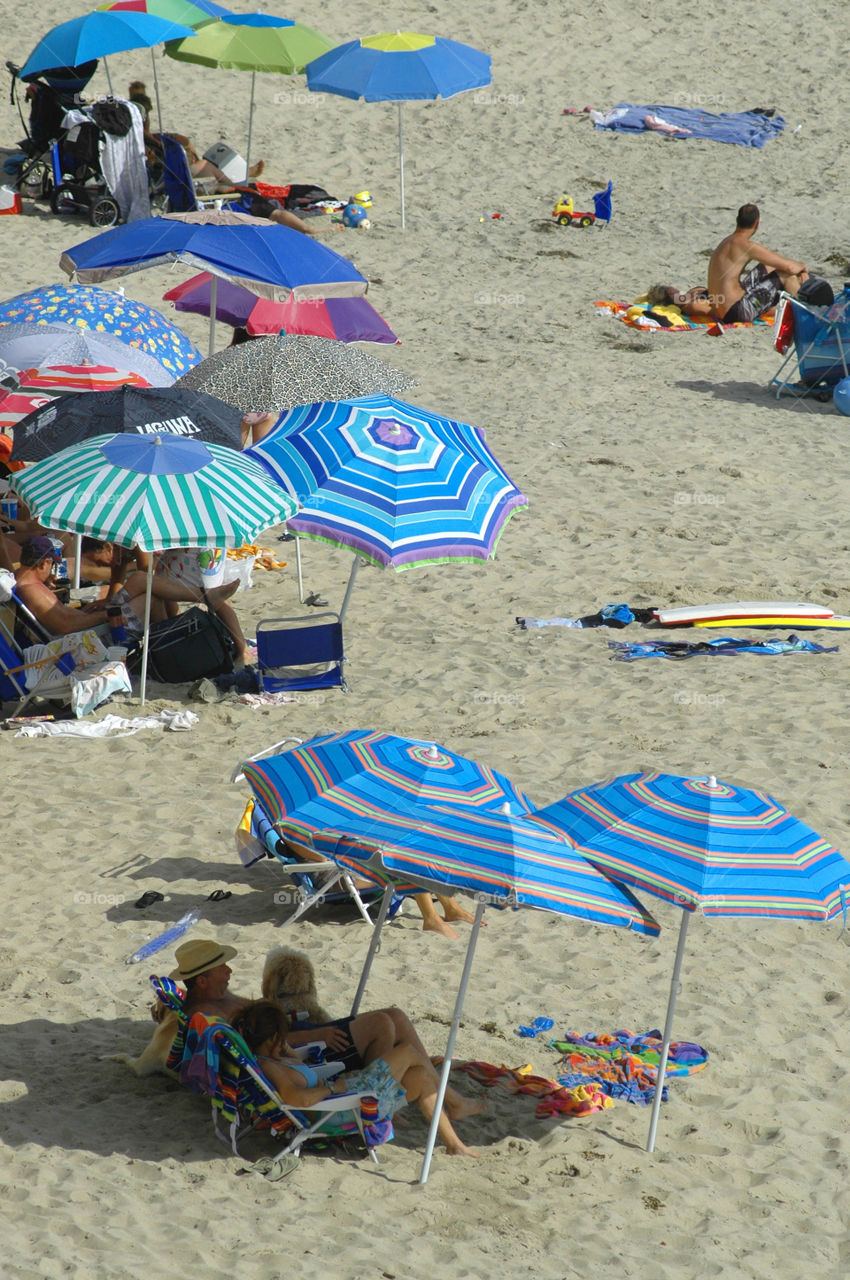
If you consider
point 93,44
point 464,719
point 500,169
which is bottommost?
point 464,719

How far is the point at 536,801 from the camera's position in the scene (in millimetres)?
6570

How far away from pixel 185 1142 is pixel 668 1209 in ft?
4.88

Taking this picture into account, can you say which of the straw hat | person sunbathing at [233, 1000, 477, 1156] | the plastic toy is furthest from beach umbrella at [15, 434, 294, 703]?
the plastic toy

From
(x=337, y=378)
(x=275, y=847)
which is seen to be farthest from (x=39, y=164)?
(x=275, y=847)

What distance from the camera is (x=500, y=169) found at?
17.7 metres

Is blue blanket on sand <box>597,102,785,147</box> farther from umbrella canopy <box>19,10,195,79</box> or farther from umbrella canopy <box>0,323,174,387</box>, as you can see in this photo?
umbrella canopy <box>0,323,174,387</box>

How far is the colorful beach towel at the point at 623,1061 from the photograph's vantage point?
4.77 m

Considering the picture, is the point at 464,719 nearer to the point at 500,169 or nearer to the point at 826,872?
the point at 826,872

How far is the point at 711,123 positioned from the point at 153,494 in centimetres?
1486

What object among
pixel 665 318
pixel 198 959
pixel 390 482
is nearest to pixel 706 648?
pixel 390 482

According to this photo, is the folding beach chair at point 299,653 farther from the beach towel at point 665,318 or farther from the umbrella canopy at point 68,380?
the beach towel at point 665,318

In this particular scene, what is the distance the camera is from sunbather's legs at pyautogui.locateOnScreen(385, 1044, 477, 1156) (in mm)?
4379

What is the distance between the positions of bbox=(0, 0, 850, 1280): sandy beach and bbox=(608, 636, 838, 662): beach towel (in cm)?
10

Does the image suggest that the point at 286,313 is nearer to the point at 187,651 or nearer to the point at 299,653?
the point at 187,651
